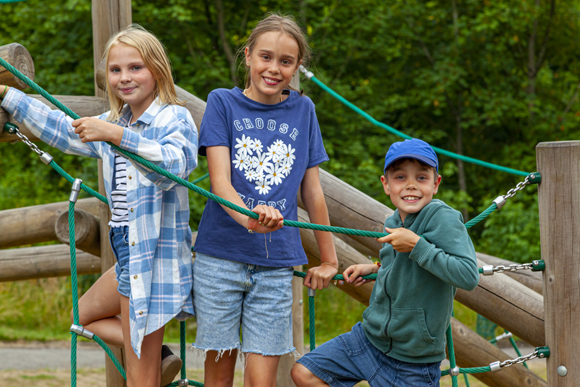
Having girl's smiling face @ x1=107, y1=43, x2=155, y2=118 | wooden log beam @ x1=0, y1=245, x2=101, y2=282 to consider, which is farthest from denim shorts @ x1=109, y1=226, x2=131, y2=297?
wooden log beam @ x1=0, y1=245, x2=101, y2=282

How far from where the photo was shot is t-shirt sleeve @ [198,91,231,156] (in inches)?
71.7

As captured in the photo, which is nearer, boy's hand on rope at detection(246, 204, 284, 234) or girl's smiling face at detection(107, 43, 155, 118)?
boy's hand on rope at detection(246, 204, 284, 234)

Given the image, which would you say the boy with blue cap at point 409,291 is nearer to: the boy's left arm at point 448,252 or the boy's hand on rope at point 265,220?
the boy's left arm at point 448,252

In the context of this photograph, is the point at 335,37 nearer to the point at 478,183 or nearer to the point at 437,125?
the point at 437,125

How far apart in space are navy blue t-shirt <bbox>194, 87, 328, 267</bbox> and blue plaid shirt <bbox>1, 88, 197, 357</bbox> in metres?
0.08

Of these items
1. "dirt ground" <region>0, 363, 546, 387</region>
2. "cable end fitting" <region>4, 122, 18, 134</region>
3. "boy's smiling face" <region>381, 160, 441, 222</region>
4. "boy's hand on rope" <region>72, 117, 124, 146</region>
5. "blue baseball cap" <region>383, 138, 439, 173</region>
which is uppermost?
"cable end fitting" <region>4, 122, 18, 134</region>

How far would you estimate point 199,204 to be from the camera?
22.9 ft

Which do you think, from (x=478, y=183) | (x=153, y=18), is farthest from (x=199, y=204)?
(x=478, y=183)

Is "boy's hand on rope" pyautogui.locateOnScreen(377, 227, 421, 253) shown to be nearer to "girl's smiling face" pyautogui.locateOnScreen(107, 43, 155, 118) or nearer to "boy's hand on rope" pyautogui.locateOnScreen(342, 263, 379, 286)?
"boy's hand on rope" pyautogui.locateOnScreen(342, 263, 379, 286)

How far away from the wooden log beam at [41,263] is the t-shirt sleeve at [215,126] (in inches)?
71.6

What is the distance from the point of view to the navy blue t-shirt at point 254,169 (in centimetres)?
181

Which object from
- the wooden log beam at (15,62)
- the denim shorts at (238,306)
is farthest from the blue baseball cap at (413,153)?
the wooden log beam at (15,62)

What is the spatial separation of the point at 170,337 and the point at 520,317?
4.51m

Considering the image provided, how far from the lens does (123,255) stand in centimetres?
183
